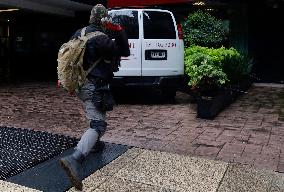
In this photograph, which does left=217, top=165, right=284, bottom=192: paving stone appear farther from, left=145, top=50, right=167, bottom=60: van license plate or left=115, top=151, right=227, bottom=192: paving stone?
left=145, top=50, right=167, bottom=60: van license plate

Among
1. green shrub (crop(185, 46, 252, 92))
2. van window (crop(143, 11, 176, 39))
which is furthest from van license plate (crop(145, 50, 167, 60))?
green shrub (crop(185, 46, 252, 92))

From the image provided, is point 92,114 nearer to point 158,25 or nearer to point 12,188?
point 12,188

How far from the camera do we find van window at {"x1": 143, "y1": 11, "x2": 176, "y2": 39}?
857cm

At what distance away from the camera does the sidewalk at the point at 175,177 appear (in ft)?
12.9

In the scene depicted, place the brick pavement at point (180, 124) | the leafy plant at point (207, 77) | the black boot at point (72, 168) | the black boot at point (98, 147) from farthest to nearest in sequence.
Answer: the leafy plant at point (207, 77) → the brick pavement at point (180, 124) → the black boot at point (98, 147) → the black boot at point (72, 168)

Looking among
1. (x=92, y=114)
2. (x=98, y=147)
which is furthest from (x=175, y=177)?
(x=98, y=147)

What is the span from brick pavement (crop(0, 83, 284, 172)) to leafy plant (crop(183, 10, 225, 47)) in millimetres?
2210

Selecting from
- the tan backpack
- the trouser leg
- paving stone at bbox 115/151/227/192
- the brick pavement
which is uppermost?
the tan backpack

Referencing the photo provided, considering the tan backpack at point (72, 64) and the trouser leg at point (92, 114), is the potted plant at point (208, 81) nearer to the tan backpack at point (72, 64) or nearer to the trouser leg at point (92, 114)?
the trouser leg at point (92, 114)

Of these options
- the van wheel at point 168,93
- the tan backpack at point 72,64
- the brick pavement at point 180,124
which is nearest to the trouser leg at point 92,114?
the tan backpack at point 72,64

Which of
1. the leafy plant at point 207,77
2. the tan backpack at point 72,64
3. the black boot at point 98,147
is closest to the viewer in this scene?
the tan backpack at point 72,64

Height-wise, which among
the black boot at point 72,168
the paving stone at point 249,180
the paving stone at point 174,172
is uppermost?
the black boot at point 72,168

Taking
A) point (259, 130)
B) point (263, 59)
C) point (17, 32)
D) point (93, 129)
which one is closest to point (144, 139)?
point (93, 129)

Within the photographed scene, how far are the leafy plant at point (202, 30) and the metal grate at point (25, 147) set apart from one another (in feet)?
21.8
